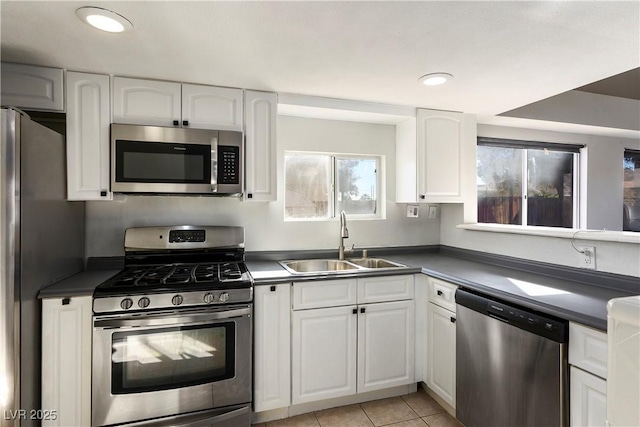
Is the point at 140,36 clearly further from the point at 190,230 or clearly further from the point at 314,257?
the point at 314,257

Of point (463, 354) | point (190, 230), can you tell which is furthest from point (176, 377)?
point (463, 354)

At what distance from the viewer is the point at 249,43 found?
1.62m

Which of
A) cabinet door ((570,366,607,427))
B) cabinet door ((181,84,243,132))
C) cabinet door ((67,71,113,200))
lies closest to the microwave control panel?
cabinet door ((181,84,243,132))

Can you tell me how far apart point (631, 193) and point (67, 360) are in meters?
5.31

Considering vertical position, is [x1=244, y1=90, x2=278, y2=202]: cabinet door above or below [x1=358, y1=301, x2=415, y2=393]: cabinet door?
above

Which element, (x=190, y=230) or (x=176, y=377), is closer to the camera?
(x=176, y=377)

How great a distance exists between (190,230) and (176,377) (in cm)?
95

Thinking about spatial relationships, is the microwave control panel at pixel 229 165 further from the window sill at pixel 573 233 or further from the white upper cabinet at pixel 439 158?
the window sill at pixel 573 233

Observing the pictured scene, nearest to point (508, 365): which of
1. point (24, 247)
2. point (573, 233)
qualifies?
point (573, 233)

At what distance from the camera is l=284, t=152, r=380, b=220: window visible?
9.12 feet

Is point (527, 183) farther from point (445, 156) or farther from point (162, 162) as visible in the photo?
point (162, 162)

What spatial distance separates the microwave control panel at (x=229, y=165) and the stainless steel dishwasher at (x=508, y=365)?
160 cm

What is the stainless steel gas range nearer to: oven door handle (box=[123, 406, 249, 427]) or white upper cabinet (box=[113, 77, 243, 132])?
oven door handle (box=[123, 406, 249, 427])

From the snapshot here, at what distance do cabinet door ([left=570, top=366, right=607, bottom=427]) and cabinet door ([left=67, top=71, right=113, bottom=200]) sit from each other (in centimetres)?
259
